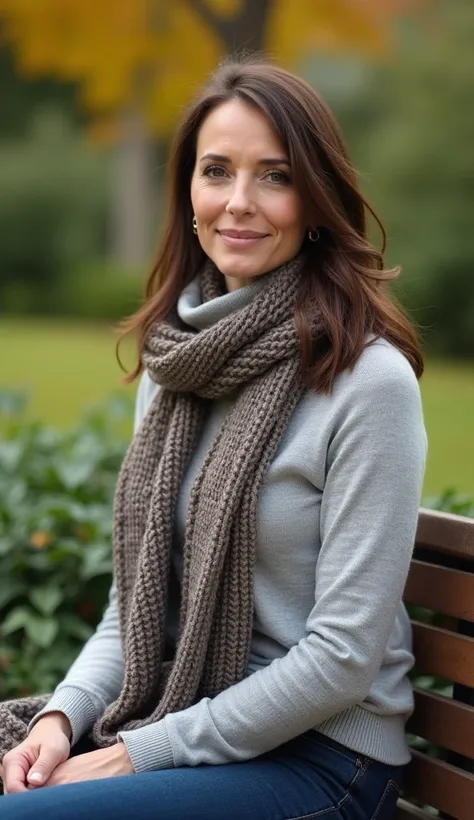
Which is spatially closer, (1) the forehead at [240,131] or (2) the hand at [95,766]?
(2) the hand at [95,766]

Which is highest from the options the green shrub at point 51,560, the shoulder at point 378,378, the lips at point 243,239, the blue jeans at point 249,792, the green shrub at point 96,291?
the lips at point 243,239

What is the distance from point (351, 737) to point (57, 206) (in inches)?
761

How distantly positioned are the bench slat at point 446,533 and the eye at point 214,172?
31.0 inches

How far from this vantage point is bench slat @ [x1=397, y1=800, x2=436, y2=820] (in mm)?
2283

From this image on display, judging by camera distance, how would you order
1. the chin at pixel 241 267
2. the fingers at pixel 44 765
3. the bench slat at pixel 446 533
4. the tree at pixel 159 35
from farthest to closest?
the tree at pixel 159 35 < the chin at pixel 241 267 < the bench slat at pixel 446 533 < the fingers at pixel 44 765

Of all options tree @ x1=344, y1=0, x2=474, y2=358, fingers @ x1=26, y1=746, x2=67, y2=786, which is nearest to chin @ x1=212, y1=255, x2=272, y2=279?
fingers @ x1=26, y1=746, x2=67, y2=786

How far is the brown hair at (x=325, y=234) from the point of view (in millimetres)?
2143

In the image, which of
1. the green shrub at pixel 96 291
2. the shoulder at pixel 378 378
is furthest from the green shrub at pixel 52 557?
the green shrub at pixel 96 291

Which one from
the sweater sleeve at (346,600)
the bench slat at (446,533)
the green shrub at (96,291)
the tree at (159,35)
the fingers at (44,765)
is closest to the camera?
the sweater sleeve at (346,600)

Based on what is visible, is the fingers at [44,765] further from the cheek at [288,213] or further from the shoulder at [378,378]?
the cheek at [288,213]

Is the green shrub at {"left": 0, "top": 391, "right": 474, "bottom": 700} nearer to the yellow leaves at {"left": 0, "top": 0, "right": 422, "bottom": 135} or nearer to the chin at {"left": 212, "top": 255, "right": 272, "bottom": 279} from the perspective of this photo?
the chin at {"left": 212, "top": 255, "right": 272, "bottom": 279}

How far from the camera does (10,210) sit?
20281 mm

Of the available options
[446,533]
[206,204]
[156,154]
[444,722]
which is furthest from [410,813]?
[156,154]

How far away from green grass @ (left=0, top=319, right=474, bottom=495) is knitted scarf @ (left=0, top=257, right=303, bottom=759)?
Answer: 2.20 m
